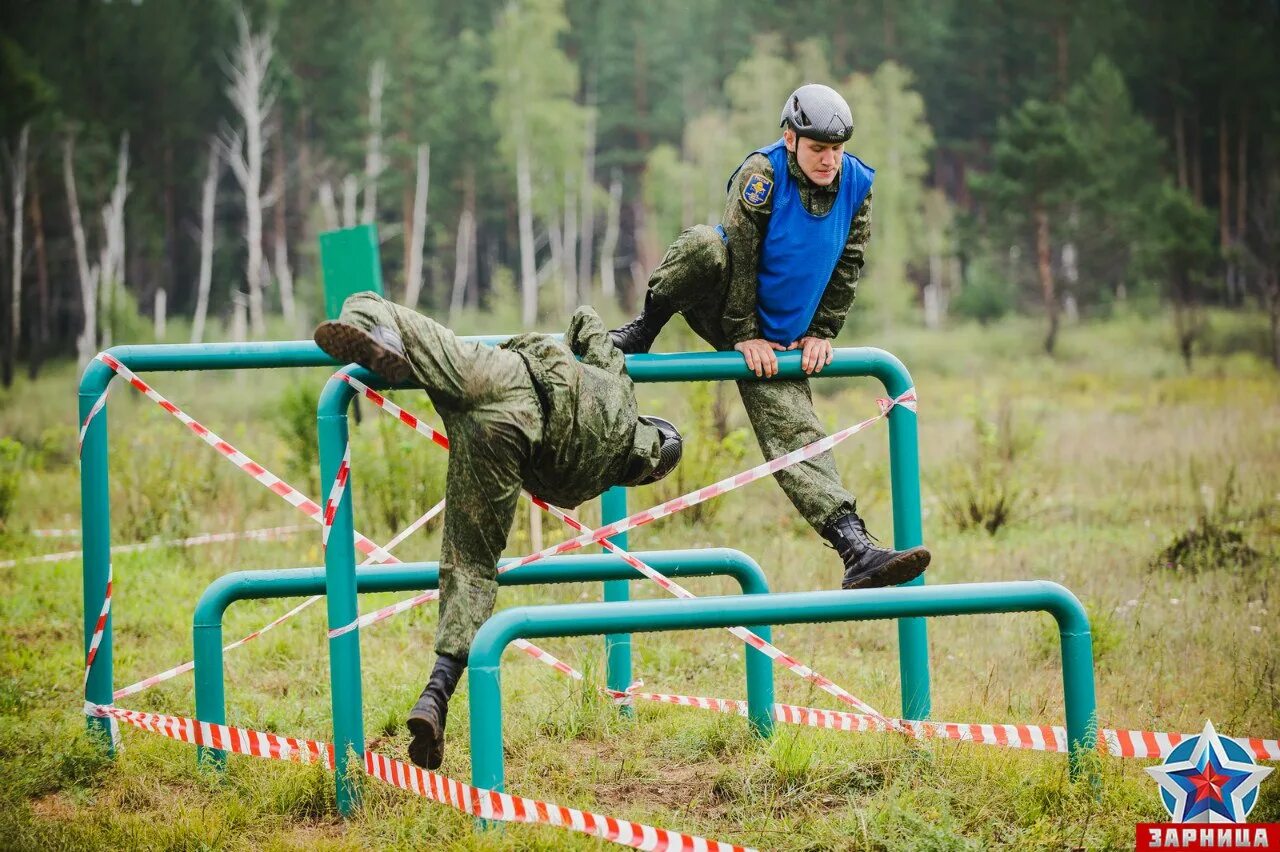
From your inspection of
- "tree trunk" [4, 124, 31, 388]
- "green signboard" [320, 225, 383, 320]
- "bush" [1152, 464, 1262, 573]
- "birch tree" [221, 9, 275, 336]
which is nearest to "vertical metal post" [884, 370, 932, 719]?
"green signboard" [320, 225, 383, 320]

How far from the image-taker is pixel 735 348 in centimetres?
383

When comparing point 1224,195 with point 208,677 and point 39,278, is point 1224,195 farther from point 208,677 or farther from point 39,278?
point 208,677

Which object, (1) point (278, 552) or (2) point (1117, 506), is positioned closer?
(1) point (278, 552)

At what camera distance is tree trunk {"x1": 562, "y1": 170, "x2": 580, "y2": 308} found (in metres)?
34.1

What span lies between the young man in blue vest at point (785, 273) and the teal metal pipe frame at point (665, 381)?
0.34 feet

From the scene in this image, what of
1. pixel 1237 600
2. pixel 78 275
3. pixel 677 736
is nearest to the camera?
pixel 677 736

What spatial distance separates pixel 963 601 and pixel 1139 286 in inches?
1270

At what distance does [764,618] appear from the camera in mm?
3037

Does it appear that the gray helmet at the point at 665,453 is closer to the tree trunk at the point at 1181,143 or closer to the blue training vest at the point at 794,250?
the blue training vest at the point at 794,250

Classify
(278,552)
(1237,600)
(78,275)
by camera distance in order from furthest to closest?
1. (78,275)
2. (278,552)
3. (1237,600)

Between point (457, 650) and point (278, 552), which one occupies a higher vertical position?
point (457, 650)

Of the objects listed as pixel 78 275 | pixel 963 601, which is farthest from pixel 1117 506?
pixel 78 275

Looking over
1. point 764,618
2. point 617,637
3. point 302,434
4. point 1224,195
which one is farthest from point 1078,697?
point 1224,195

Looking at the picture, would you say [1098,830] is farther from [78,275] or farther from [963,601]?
[78,275]
